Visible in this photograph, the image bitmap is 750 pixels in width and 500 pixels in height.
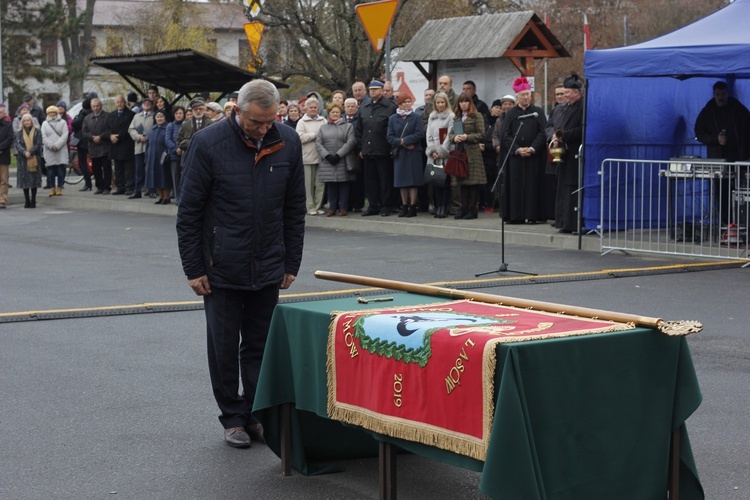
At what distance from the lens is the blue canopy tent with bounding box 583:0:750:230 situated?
47.3 feet

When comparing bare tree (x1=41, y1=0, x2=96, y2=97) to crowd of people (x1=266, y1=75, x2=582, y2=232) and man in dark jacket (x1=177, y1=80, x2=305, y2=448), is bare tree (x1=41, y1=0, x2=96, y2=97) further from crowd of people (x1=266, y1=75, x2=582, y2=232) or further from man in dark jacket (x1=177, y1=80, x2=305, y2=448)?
man in dark jacket (x1=177, y1=80, x2=305, y2=448)

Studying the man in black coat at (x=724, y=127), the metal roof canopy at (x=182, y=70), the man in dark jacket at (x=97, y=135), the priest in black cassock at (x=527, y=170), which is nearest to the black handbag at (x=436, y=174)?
the priest in black cassock at (x=527, y=170)

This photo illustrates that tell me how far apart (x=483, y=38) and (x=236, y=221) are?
15.0 m

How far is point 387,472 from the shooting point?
538cm

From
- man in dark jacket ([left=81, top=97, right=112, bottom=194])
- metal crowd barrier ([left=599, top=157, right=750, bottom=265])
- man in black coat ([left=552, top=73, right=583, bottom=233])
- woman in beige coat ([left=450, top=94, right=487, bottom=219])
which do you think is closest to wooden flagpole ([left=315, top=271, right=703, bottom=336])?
metal crowd barrier ([left=599, top=157, right=750, bottom=265])

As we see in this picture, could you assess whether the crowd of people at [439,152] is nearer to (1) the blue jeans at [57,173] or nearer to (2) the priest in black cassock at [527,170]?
(2) the priest in black cassock at [527,170]

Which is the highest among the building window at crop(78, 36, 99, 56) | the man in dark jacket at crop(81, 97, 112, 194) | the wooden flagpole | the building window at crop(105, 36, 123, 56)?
the building window at crop(78, 36, 99, 56)

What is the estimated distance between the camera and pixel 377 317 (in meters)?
5.42

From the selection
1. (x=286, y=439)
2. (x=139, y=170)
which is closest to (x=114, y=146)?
(x=139, y=170)

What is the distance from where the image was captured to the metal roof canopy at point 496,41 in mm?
20531

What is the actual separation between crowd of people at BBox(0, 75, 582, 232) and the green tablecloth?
34.8 feet

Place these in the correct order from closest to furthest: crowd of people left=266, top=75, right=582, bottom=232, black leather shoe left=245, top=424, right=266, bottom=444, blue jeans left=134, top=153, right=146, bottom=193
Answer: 1. black leather shoe left=245, top=424, right=266, bottom=444
2. crowd of people left=266, top=75, right=582, bottom=232
3. blue jeans left=134, top=153, right=146, bottom=193

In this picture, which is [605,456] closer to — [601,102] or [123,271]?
[123,271]

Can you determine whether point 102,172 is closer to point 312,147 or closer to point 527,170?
point 312,147
